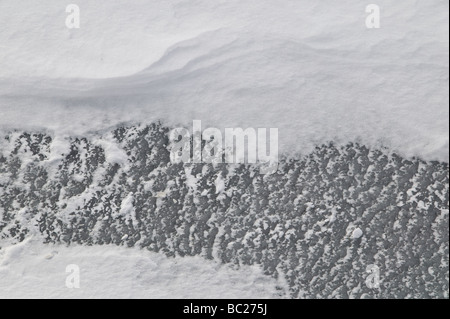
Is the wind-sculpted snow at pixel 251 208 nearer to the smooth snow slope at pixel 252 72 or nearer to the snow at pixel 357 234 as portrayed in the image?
the snow at pixel 357 234

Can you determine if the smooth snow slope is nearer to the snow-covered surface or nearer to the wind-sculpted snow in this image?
the wind-sculpted snow

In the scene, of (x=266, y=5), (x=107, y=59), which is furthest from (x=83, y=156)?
(x=266, y=5)

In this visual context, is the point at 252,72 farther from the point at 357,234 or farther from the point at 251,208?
the point at 357,234

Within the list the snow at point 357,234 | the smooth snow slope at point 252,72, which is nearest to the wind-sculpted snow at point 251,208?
the snow at point 357,234

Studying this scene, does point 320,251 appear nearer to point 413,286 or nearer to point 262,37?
point 413,286

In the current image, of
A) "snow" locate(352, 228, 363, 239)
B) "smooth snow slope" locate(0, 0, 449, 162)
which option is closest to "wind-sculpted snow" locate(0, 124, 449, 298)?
"snow" locate(352, 228, 363, 239)
